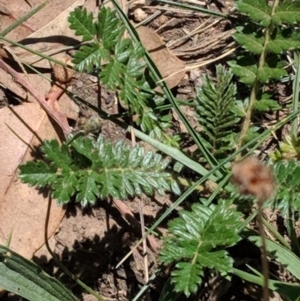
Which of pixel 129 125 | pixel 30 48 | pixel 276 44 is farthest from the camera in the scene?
pixel 30 48

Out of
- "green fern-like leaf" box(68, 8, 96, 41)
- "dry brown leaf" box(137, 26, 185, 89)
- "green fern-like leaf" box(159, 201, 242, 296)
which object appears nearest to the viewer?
"green fern-like leaf" box(159, 201, 242, 296)

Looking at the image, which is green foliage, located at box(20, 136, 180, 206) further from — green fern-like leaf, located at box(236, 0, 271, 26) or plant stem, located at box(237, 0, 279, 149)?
green fern-like leaf, located at box(236, 0, 271, 26)

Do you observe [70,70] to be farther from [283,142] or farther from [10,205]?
[283,142]

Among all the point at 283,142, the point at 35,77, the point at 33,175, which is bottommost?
the point at 283,142

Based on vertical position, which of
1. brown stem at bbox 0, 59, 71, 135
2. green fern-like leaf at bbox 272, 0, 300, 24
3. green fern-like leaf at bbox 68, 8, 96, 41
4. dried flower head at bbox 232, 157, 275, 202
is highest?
green fern-like leaf at bbox 68, 8, 96, 41

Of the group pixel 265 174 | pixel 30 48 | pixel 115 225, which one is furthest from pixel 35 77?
pixel 265 174

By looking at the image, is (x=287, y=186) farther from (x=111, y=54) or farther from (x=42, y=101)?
(x=42, y=101)

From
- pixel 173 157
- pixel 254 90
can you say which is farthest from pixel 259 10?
pixel 173 157

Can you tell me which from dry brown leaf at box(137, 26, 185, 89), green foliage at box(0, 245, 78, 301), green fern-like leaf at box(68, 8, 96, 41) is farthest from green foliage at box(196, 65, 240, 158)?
green foliage at box(0, 245, 78, 301)
